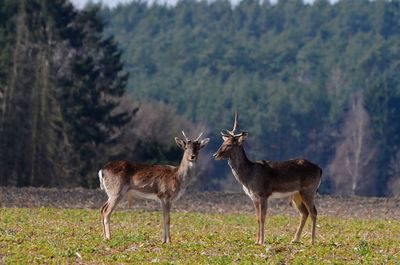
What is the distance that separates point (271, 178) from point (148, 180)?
214 cm

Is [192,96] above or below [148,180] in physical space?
above

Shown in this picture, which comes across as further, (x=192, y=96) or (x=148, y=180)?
(x=192, y=96)

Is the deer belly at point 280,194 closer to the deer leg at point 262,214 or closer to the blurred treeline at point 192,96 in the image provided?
the deer leg at point 262,214

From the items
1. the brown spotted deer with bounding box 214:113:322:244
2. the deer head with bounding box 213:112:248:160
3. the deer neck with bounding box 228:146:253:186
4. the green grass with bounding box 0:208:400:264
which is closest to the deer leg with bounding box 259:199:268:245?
the brown spotted deer with bounding box 214:113:322:244

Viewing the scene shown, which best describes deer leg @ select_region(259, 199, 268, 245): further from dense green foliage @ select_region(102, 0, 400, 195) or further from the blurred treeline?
dense green foliage @ select_region(102, 0, 400, 195)

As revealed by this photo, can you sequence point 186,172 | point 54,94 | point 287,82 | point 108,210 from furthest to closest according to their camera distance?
point 287,82, point 54,94, point 186,172, point 108,210

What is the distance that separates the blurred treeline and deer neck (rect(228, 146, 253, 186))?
30.4 metres

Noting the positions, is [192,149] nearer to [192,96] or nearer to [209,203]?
[209,203]

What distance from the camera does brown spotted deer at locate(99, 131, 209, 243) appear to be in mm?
22750

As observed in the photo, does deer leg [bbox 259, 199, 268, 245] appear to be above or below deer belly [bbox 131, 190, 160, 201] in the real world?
below

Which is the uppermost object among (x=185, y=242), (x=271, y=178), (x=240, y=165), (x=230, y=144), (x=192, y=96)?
(x=192, y=96)

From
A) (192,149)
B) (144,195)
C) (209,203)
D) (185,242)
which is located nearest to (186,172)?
(192,149)

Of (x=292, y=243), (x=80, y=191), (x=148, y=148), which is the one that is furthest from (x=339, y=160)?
(x=292, y=243)

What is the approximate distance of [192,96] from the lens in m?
149
